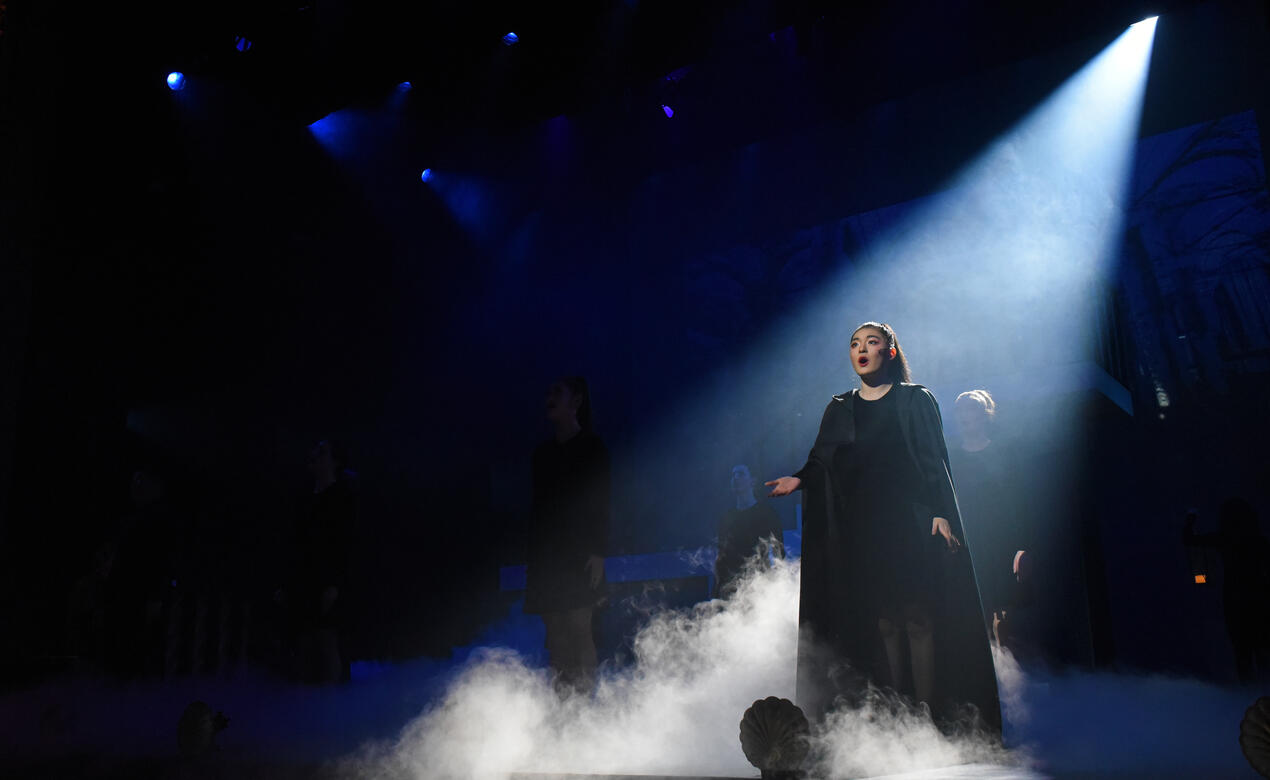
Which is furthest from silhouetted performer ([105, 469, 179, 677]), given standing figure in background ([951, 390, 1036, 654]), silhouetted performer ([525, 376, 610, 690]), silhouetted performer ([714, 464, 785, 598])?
standing figure in background ([951, 390, 1036, 654])

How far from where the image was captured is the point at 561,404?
4.22m

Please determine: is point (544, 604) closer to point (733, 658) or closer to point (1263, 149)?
point (733, 658)

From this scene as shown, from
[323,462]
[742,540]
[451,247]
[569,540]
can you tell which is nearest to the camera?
[569,540]

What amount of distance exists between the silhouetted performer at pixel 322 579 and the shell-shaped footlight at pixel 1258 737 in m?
4.25

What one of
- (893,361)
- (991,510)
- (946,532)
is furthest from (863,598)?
(991,510)

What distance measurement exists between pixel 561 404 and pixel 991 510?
2549 mm

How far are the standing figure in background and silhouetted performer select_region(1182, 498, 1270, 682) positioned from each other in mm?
1370

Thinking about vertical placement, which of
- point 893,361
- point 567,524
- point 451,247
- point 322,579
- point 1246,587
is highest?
point 451,247

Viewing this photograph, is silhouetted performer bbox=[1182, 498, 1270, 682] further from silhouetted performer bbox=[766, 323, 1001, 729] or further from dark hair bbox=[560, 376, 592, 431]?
dark hair bbox=[560, 376, 592, 431]

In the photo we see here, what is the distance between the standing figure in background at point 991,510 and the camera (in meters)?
4.55

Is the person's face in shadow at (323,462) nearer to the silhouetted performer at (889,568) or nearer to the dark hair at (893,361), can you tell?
the silhouetted performer at (889,568)

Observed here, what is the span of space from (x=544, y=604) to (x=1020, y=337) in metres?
4.31

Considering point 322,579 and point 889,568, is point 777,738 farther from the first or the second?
point 322,579

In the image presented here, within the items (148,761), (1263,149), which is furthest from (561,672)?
(1263,149)
